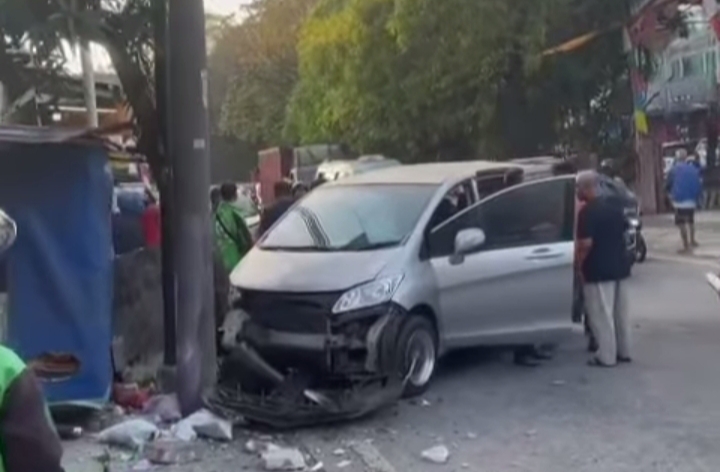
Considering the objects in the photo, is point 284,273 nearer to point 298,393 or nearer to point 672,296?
point 298,393

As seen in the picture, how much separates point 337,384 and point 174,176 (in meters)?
1.91

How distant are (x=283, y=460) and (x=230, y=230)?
4899 mm

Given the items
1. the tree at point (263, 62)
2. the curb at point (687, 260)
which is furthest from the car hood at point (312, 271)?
the tree at point (263, 62)

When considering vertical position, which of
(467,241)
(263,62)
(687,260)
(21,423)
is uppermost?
(263,62)

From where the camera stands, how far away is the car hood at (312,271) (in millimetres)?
10336

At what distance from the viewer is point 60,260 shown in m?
9.45

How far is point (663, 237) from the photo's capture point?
27.5 meters

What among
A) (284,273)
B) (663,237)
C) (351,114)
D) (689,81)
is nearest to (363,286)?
(284,273)

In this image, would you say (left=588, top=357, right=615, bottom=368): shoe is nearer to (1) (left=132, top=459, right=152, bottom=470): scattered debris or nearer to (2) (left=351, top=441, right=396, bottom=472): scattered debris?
(2) (left=351, top=441, right=396, bottom=472): scattered debris

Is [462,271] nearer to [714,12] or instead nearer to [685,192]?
[685,192]

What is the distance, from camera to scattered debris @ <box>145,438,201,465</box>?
28.3 ft

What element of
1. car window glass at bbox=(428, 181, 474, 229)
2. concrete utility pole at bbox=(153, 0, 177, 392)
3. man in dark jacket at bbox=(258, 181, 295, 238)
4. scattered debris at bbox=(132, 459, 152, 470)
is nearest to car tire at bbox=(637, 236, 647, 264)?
man in dark jacket at bbox=(258, 181, 295, 238)

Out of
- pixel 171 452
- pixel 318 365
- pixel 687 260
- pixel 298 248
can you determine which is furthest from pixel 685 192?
pixel 171 452

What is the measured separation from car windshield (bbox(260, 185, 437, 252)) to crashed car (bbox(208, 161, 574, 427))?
0.05 ft
